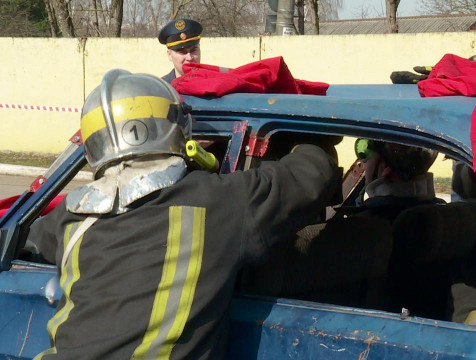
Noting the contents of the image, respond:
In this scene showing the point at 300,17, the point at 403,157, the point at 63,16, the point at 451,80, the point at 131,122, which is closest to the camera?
the point at 131,122

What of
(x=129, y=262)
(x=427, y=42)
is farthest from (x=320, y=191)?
(x=427, y=42)

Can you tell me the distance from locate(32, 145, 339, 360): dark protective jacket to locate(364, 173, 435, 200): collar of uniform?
1178 millimetres

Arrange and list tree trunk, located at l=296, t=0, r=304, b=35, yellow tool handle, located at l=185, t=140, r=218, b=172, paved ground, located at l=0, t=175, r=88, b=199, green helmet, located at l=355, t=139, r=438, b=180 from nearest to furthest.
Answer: yellow tool handle, located at l=185, t=140, r=218, b=172, green helmet, located at l=355, t=139, r=438, b=180, paved ground, located at l=0, t=175, r=88, b=199, tree trunk, located at l=296, t=0, r=304, b=35

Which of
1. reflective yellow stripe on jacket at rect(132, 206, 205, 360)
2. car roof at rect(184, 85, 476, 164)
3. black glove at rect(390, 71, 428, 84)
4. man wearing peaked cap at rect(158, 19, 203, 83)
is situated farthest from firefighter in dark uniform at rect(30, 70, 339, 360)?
man wearing peaked cap at rect(158, 19, 203, 83)

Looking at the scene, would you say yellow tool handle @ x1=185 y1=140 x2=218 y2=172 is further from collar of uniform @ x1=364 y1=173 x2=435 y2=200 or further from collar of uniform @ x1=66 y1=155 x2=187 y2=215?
collar of uniform @ x1=364 y1=173 x2=435 y2=200

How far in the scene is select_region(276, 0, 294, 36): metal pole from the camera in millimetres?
10180

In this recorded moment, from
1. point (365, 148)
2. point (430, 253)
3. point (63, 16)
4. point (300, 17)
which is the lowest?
point (63, 16)

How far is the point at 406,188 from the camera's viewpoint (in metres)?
3.17

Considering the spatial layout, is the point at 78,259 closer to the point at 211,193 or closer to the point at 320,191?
the point at 211,193

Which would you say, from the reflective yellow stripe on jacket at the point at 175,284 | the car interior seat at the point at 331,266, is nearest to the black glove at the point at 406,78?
the car interior seat at the point at 331,266

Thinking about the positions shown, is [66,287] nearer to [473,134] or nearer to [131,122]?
[131,122]

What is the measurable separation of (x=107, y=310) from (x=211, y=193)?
0.40 meters

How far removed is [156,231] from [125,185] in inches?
5.9

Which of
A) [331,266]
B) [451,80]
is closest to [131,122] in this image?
[331,266]
